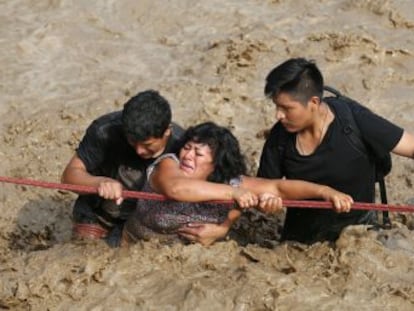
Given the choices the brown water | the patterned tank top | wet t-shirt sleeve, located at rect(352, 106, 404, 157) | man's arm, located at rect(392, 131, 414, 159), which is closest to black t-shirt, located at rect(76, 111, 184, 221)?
the patterned tank top

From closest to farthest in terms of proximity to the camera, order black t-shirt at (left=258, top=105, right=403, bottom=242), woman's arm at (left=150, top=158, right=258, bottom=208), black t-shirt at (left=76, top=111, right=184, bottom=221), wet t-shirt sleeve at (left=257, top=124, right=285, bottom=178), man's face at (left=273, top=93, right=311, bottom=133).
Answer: woman's arm at (left=150, top=158, right=258, bottom=208)
man's face at (left=273, top=93, right=311, bottom=133)
black t-shirt at (left=258, top=105, right=403, bottom=242)
wet t-shirt sleeve at (left=257, top=124, right=285, bottom=178)
black t-shirt at (left=76, top=111, right=184, bottom=221)

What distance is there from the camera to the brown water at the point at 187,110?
3537 mm

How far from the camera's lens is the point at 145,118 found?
3.93 metres

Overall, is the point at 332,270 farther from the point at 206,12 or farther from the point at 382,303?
the point at 206,12

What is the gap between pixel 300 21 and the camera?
7.49 meters

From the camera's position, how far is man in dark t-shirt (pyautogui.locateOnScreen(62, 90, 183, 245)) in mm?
3951

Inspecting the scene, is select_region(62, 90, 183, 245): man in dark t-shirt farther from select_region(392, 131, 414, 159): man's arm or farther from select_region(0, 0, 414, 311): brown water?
select_region(392, 131, 414, 159): man's arm

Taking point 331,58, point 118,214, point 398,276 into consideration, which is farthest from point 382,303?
point 331,58

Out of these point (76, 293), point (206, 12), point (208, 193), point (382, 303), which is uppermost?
point (206, 12)

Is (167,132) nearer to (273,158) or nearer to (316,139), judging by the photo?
(273,158)

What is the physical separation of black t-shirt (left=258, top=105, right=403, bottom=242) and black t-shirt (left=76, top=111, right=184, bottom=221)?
54cm

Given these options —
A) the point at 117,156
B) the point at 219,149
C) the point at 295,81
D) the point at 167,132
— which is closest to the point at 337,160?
the point at 295,81

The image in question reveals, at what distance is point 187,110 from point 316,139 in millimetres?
2535

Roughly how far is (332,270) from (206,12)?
455 centimetres
